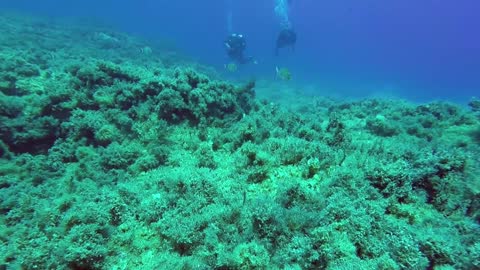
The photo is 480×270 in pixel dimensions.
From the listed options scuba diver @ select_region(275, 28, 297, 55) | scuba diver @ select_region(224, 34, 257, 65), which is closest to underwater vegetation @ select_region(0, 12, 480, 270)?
scuba diver @ select_region(224, 34, 257, 65)

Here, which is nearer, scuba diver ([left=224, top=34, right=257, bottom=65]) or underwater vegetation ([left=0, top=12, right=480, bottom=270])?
underwater vegetation ([left=0, top=12, right=480, bottom=270])

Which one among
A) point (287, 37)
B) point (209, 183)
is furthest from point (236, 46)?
point (209, 183)

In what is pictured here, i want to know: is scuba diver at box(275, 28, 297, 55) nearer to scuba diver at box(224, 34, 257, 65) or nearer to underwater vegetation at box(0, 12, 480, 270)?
scuba diver at box(224, 34, 257, 65)

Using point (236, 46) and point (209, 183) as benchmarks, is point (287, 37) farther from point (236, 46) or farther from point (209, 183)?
point (209, 183)

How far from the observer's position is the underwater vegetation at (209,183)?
15.5 ft

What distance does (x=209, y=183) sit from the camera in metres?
6.09

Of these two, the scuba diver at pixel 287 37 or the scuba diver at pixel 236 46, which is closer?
the scuba diver at pixel 236 46

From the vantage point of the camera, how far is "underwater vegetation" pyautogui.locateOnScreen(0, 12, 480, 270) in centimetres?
474

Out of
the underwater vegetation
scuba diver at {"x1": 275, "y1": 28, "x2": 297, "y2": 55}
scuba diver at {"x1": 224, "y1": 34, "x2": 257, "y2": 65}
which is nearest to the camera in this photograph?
the underwater vegetation

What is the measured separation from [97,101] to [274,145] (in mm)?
5613

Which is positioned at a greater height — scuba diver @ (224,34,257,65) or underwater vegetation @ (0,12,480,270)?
scuba diver @ (224,34,257,65)

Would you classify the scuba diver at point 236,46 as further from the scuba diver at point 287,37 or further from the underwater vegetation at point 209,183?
the underwater vegetation at point 209,183

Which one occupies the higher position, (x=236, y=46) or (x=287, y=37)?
(x=287, y=37)

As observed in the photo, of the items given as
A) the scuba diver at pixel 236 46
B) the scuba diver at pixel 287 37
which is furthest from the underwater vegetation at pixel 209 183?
the scuba diver at pixel 287 37
